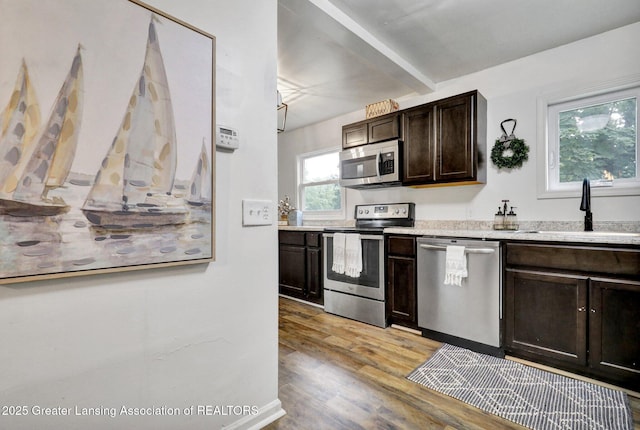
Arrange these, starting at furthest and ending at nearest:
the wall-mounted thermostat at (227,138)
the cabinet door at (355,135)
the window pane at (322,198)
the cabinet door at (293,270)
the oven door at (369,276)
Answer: the window pane at (322,198) < the cabinet door at (293,270) < the cabinet door at (355,135) < the oven door at (369,276) < the wall-mounted thermostat at (227,138)

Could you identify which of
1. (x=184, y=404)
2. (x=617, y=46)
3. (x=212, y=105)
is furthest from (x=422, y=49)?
(x=184, y=404)

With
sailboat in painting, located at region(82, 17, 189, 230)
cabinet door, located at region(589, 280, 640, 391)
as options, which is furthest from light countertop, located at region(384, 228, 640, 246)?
sailboat in painting, located at region(82, 17, 189, 230)

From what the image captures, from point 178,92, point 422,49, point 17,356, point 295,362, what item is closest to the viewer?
point 17,356

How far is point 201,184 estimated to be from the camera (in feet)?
4.27

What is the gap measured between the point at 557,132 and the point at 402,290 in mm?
1994

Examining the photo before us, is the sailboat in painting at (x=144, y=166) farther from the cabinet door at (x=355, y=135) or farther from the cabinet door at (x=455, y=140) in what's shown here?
the cabinet door at (x=355, y=135)

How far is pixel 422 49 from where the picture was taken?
2709mm

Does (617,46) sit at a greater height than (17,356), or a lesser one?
greater

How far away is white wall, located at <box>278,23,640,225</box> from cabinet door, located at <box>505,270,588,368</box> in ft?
2.74

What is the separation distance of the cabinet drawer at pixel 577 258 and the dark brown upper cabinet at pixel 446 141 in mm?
889

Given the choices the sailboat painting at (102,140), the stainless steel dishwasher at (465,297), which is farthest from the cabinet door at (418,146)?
the sailboat painting at (102,140)

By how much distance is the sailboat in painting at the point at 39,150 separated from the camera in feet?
2.94

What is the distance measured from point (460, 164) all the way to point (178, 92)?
2509mm

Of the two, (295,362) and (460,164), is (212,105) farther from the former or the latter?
(460,164)
